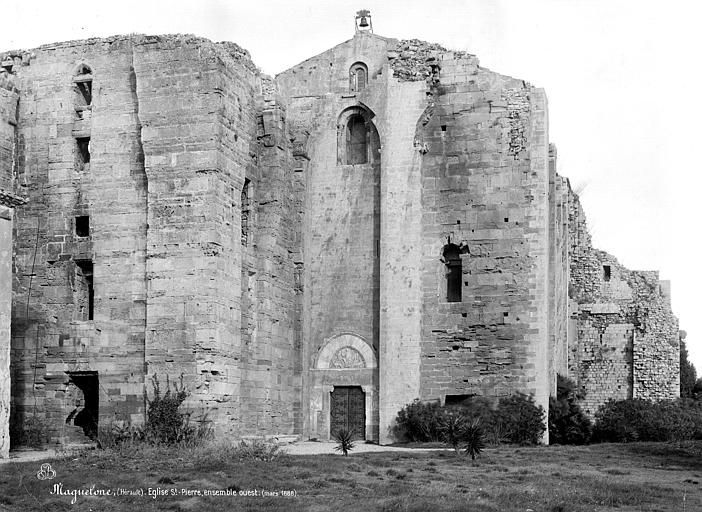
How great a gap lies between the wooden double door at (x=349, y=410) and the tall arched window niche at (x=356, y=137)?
5.52 metres

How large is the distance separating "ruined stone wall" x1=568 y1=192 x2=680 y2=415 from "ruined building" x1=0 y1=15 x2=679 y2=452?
6.08 metres

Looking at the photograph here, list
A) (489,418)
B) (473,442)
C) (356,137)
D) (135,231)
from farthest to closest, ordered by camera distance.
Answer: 1. (356,137)
2. (489,418)
3. (135,231)
4. (473,442)

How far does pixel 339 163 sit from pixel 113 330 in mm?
7422

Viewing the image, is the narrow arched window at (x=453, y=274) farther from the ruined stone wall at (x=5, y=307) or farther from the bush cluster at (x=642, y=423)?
the ruined stone wall at (x=5, y=307)

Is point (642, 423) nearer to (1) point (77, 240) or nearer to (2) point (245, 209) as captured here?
(2) point (245, 209)

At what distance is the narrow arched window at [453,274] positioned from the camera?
26.0 m

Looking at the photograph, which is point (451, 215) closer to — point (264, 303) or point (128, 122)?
point (264, 303)

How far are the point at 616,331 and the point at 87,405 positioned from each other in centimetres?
1867

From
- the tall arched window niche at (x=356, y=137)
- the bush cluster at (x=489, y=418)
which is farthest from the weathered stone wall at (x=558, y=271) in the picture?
the tall arched window niche at (x=356, y=137)

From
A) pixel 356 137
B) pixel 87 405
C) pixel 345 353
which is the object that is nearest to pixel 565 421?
pixel 345 353

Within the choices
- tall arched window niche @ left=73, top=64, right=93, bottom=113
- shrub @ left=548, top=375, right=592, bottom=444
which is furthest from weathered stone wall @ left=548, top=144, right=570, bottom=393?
tall arched window niche @ left=73, top=64, right=93, bottom=113

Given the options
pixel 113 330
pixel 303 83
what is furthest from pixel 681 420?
pixel 113 330

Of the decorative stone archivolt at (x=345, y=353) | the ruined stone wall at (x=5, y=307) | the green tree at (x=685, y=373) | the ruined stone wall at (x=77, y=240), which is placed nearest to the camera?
the ruined stone wall at (x=5, y=307)

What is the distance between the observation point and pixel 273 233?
2500cm
